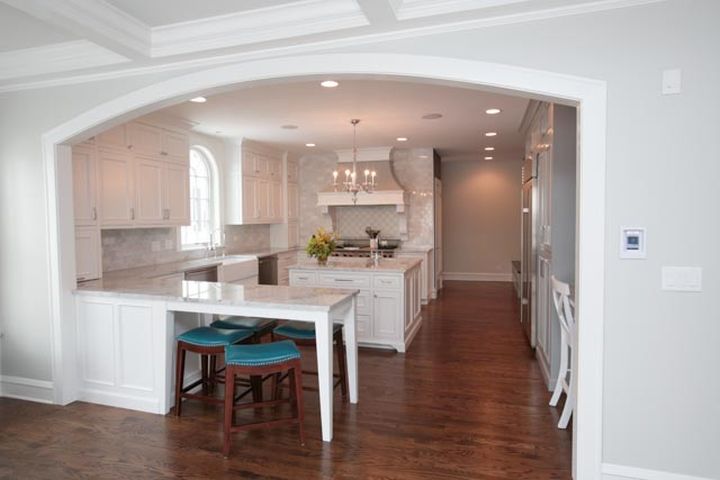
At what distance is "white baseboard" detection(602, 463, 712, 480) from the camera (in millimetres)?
2191

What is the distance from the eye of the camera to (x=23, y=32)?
2855mm

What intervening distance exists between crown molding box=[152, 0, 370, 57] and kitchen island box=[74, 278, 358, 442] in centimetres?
167

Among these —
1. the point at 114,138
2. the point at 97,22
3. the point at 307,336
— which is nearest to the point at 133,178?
the point at 114,138

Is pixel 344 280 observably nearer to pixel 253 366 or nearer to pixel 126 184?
pixel 253 366

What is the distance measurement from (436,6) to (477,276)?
8.21m

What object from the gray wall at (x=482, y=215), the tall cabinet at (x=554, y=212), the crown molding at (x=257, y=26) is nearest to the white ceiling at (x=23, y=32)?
the crown molding at (x=257, y=26)

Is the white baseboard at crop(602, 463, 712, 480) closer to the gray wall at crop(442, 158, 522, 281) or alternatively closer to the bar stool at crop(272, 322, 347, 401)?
the bar stool at crop(272, 322, 347, 401)

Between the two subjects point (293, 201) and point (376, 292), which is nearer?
point (376, 292)

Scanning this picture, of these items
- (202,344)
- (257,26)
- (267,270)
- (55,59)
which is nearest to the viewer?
(257,26)

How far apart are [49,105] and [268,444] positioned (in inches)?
120

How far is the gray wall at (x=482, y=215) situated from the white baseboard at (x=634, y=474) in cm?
766

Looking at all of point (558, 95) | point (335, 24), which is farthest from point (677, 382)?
point (335, 24)

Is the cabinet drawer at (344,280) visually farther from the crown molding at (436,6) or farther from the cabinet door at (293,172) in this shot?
the cabinet door at (293,172)

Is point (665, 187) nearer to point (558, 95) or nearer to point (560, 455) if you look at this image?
point (558, 95)
